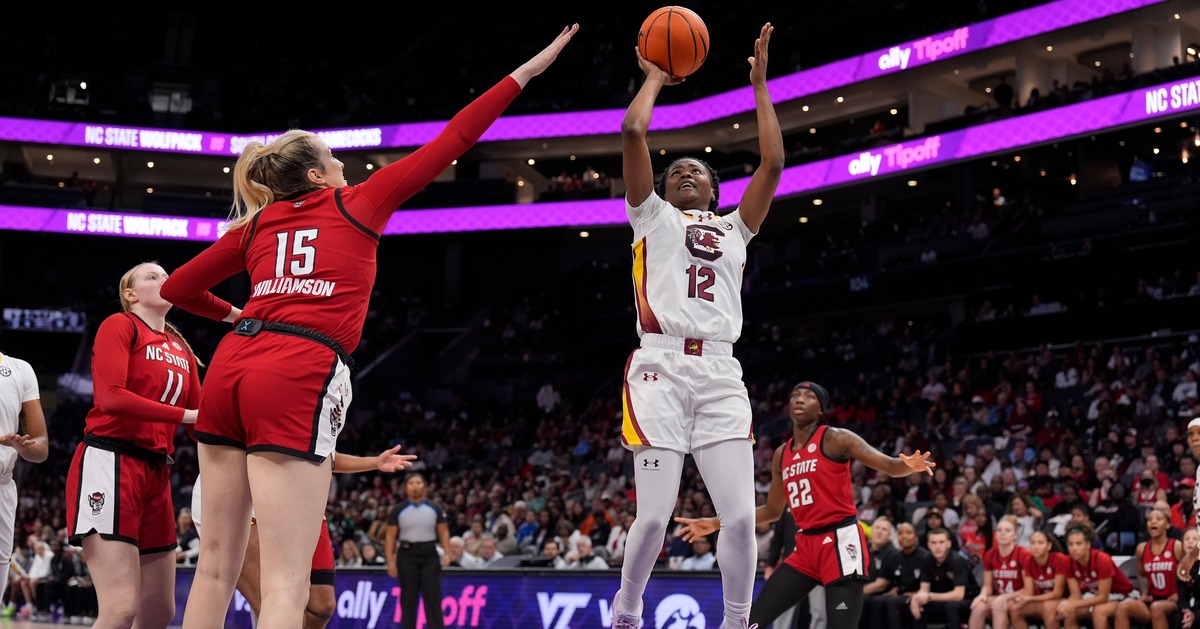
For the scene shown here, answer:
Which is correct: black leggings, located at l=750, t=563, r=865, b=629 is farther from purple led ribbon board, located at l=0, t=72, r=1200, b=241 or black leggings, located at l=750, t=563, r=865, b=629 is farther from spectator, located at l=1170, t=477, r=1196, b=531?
purple led ribbon board, located at l=0, t=72, r=1200, b=241

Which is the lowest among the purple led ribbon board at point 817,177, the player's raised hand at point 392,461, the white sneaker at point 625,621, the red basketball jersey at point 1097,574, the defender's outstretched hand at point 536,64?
the white sneaker at point 625,621

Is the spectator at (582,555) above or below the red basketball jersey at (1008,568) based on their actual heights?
above

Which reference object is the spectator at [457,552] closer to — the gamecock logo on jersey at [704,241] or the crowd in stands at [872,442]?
the crowd in stands at [872,442]

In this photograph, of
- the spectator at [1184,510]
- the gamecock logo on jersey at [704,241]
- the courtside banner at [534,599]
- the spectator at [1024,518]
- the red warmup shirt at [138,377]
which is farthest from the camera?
the spectator at [1024,518]

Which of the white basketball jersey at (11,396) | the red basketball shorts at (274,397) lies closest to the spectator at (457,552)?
the white basketball jersey at (11,396)

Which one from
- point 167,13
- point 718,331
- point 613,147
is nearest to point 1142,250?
point 613,147

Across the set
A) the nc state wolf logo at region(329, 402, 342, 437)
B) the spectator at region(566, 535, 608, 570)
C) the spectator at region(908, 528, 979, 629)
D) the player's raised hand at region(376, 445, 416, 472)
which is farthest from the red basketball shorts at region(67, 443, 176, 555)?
the spectator at region(566, 535, 608, 570)

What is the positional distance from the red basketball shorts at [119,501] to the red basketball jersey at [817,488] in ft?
13.8

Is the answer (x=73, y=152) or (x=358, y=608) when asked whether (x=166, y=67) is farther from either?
(x=358, y=608)

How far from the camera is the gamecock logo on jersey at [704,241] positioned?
566cm

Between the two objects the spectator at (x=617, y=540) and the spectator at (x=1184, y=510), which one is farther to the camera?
the spectator at (x=617, y=540)

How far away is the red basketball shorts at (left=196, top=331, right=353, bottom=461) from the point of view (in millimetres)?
3682

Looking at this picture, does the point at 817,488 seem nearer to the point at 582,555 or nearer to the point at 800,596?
the point at 800,596

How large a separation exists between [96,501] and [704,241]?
3.10 m
